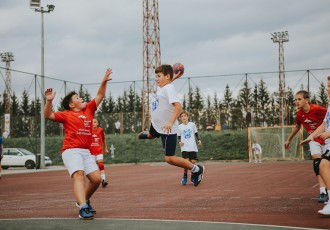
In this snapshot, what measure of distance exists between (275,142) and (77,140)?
2759cm

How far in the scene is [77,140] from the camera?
21.2ft

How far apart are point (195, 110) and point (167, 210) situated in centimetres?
3007

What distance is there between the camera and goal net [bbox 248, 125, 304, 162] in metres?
31.5

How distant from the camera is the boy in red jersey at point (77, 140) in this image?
632 centimetres

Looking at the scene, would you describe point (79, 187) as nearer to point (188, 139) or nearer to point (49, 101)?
point (49, 101)

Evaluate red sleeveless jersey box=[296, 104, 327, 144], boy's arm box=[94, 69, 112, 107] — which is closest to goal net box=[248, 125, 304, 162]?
red sleeveless jersey box=[296, 104, 327, 144]

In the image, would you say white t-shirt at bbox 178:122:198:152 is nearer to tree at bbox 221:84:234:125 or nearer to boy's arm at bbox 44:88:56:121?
boy's arm at bbox 44:88:56:121

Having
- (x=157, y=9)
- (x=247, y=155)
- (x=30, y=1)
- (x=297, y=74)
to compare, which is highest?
(x=157, y=9)

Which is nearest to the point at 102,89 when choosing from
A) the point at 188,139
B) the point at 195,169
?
the point at 195,169

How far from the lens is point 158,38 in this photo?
144ft

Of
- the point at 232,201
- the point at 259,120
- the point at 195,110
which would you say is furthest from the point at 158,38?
the point at 232,201

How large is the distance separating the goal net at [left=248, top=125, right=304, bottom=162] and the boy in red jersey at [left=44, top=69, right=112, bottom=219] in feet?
86.3

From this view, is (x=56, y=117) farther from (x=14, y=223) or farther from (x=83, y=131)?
(x=14, y=223)

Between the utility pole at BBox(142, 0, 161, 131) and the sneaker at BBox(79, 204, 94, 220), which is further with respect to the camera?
the utility pole at BBox(142, 0, 161, 131)
